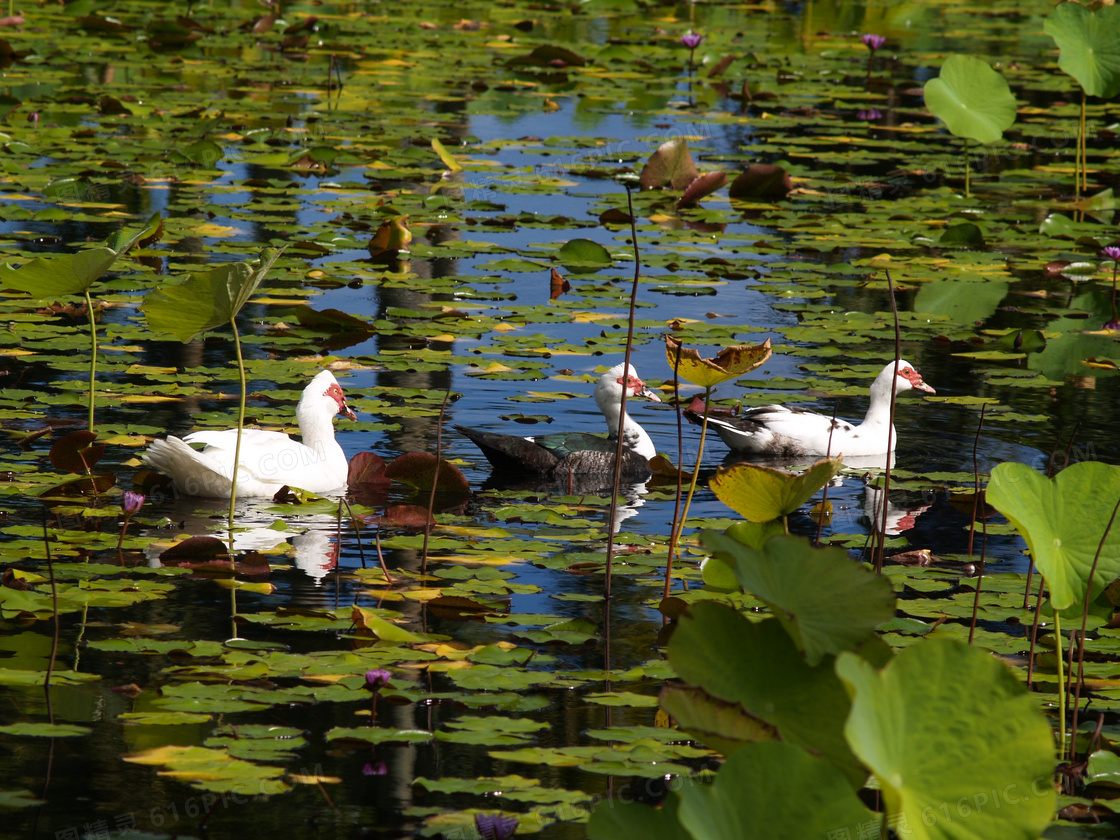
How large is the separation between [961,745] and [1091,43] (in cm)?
918

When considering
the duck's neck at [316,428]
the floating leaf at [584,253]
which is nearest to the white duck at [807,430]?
the duck's neck at [316,428]

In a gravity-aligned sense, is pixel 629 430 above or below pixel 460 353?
below

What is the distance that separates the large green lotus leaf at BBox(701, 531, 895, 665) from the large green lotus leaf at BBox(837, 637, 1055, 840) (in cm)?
28

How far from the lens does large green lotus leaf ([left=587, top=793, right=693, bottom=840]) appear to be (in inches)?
92.1

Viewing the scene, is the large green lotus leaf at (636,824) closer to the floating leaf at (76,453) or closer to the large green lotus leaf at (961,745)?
the large green lotus leaf at (961,745)

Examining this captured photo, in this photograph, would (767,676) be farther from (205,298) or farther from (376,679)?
(205,298)

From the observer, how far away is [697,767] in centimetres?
338

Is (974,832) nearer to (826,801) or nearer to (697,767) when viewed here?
(826,801)

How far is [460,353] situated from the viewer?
7352mm

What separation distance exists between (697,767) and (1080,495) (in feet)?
3.76

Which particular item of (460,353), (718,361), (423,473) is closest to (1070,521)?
(718,361)

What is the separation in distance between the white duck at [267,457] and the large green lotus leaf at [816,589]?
3178mm

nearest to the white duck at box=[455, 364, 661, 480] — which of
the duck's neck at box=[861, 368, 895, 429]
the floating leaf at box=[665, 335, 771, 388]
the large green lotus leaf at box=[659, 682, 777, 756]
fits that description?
the duck's neck at box=[861, 368, 895, 429]

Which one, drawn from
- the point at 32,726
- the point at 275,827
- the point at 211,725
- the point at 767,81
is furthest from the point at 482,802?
the point at 767,81
